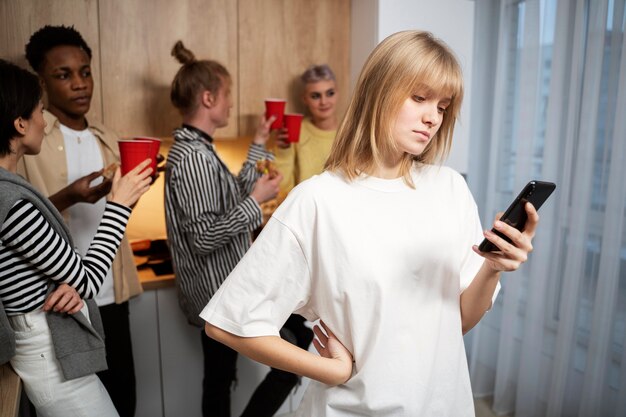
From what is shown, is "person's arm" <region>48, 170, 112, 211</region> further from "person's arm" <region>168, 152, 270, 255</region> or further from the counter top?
the counter top

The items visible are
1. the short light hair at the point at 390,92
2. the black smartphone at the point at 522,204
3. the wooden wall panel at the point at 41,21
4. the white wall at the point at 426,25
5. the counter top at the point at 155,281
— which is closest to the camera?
the black smartphone at the point at 522,204

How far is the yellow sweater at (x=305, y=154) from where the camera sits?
8.32 feet

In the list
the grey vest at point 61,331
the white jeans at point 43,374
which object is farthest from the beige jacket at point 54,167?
the white jeans at point 43,374

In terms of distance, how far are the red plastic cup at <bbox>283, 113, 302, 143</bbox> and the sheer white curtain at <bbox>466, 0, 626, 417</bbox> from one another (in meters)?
0.93

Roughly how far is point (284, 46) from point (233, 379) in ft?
5.14

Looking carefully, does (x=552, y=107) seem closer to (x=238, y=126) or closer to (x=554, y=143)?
(x=554, y=143)

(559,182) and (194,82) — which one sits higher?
(194,82)

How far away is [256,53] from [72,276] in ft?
4.99

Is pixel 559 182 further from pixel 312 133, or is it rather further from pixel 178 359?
pixel 178 359

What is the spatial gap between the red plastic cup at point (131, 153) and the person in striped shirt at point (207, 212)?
344 mm

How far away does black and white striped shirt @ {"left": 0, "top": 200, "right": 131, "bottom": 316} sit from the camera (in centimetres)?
124

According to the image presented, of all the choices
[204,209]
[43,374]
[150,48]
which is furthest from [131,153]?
[150,48]

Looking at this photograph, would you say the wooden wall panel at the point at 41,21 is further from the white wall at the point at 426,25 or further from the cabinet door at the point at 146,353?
the white wall at the point at 426,25

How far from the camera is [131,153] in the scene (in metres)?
1.61
